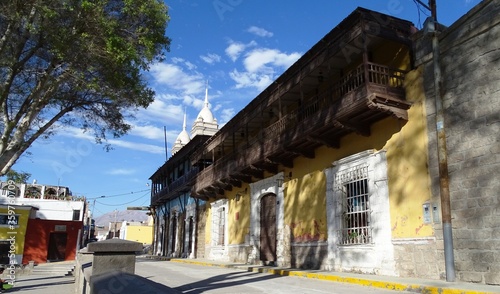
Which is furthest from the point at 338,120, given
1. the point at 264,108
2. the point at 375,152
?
the point at 264,108

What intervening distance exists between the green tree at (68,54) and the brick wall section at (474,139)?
23.4 ft

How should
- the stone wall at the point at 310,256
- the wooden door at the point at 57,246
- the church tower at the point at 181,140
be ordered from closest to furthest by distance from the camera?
the stone wall at the point at 310,256 → the wooden door at the point at 57,246 → the church tower at the point at 181,140

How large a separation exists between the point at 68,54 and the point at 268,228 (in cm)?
1000

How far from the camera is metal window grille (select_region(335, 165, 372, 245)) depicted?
1106 centimetres

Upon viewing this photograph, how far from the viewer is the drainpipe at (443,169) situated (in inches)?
323

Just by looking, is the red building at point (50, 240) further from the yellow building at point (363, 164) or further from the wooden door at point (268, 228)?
the wooden door at point (268, 228)

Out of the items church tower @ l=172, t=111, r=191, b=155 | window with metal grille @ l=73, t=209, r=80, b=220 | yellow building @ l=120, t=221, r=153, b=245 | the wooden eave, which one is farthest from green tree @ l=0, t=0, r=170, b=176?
yellow building @ l=120, t=221, r=153, b=245

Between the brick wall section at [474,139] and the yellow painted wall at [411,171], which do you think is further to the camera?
the yellow painted wall at [411,171]

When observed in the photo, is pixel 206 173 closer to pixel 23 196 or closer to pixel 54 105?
pixel 54 105

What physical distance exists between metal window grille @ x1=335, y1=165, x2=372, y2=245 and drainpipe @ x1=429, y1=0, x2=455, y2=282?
100 inches

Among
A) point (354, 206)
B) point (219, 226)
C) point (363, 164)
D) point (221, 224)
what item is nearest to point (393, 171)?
point (363, 164)

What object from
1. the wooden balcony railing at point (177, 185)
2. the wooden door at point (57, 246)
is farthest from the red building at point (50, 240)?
the wooden balcony railing at point (177, 185)

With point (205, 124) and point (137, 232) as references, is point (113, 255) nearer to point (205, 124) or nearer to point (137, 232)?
point (205, 124)

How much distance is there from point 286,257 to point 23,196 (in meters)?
27.1
